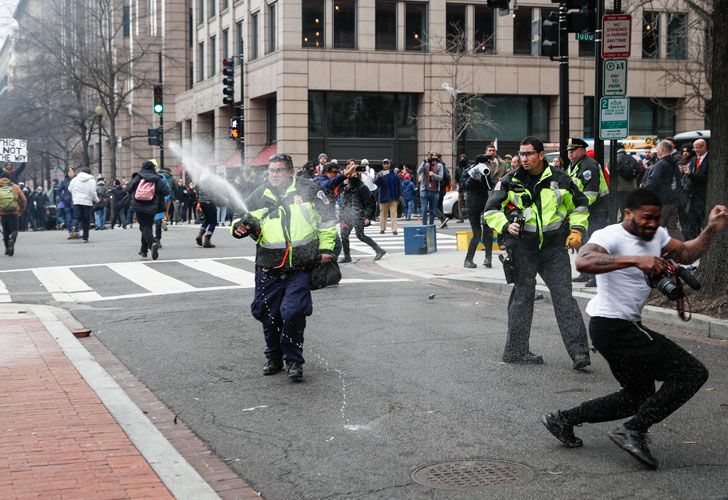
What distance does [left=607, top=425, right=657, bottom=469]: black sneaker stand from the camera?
5.63m

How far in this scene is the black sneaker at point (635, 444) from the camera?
222 inches

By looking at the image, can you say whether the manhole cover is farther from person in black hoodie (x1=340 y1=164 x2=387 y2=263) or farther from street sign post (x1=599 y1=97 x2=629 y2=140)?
person in black hoodie (x1=340 y1=164 x2=387 y2=263)

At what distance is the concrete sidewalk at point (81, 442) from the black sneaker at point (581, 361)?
337 cm

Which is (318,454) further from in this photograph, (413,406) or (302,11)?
(302,11)

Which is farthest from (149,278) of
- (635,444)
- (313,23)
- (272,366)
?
(313,23)

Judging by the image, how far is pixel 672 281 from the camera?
5293mm

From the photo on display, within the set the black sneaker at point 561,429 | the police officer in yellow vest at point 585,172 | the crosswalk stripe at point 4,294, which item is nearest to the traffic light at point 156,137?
the crosswalk stripe at point 4,294

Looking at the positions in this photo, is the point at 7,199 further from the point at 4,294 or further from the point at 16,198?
the point at 4,294

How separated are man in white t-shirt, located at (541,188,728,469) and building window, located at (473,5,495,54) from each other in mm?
40374

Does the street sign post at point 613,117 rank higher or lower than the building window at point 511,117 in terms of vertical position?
lower

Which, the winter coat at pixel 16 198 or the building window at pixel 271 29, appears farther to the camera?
the building window at pixel 271 29

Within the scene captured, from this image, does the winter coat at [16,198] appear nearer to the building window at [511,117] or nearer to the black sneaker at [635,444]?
the black sneaker at [635,444]

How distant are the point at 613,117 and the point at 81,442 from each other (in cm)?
901

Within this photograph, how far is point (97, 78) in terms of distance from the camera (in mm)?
52031
